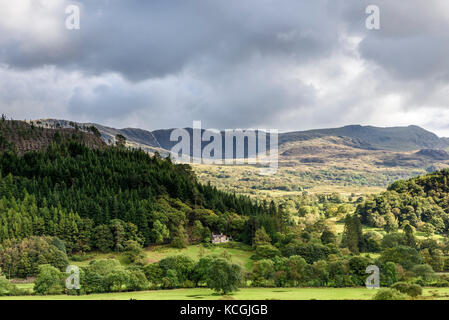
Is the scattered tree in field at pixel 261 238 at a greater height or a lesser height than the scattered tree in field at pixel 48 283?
greater

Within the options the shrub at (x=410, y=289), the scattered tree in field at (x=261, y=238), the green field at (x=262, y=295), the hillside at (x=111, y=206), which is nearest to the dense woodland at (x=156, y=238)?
the shrub at (x=410, y=289)

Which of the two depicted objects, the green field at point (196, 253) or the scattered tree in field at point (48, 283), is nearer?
the scattered tree in field at point (48, 283)

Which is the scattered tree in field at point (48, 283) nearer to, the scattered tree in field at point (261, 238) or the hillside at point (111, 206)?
the hillside at point (111, 206)

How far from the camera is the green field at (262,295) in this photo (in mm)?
89000

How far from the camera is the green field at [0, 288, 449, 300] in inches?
3504

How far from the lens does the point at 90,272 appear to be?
10244 cm

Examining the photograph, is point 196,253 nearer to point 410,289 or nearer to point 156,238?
point 156,238

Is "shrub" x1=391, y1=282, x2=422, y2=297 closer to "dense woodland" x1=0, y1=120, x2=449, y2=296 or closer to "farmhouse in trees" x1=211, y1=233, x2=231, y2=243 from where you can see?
"dense woodland" x1=0, y1=120, x2=449, y2=296

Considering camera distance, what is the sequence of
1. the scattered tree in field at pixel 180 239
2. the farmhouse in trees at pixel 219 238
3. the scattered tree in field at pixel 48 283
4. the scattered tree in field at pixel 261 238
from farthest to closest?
the farmhouse in trees at pixel 219 238
the scattered tree in field at pixel 261 238
the scattered tree in field at pixel 180 239
the scattered tree in field at pixel 48 283

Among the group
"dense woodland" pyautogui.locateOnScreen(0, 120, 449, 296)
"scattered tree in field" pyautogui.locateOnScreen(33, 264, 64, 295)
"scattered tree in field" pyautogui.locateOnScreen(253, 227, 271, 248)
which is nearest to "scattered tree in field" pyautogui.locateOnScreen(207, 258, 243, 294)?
"dense woodland" pyautogui.locateOnScreen(0, 120, 449, 296)

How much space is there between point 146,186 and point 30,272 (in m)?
71.4
